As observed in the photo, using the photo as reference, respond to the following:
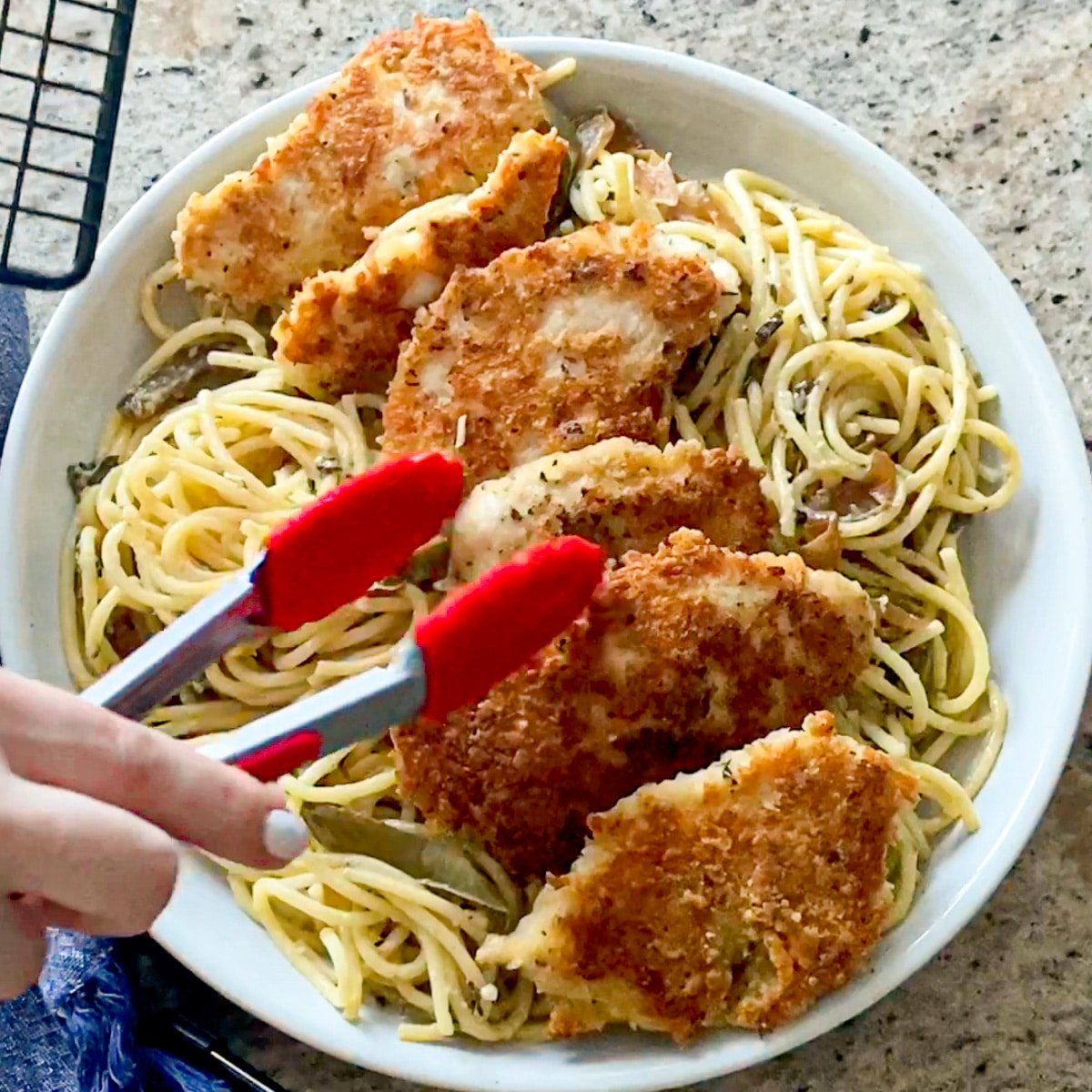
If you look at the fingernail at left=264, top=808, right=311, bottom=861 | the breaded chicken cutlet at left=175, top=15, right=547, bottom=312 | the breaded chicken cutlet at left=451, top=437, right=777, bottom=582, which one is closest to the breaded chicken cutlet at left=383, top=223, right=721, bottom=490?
the breaded chicken cutlet at left=451, top=437, right=777, bottom=582

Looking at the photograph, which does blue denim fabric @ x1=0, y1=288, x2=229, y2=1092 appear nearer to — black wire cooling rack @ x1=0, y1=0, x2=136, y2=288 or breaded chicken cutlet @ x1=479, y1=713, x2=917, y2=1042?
breaded chicken cutlet @ x1=479, y1=713, x2=917, y2=1042

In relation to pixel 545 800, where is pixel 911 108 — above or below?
above

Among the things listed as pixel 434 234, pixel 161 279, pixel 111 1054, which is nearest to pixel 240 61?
pixel 161 279

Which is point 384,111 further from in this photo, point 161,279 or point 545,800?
point 545,800

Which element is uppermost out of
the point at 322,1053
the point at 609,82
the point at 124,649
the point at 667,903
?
the point at 609,82

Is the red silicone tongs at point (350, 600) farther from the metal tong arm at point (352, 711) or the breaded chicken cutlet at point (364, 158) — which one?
the breaded chicken cutlet at point (364, 158)

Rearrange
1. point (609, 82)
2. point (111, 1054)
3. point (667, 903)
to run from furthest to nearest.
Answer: point (609, 82) < point (111, 1054) < point (667, 903)

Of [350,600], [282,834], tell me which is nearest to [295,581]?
[350,600]
